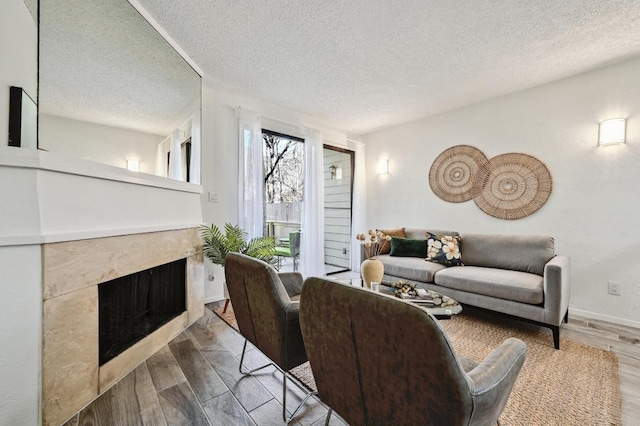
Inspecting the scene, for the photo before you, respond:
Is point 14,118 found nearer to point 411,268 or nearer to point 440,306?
A: point 440,306

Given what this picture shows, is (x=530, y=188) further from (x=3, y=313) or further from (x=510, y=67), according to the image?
(x=3, y=313)

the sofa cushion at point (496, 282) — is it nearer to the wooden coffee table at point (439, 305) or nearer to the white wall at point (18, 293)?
the wooden coffee table at point (439, 305)

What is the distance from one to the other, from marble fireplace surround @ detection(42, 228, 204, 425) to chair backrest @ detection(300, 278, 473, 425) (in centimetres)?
129

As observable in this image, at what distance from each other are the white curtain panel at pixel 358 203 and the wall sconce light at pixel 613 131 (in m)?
2.93

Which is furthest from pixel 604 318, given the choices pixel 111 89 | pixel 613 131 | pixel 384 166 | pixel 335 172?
pixel 111 89

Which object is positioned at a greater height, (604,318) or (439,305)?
(439,305)

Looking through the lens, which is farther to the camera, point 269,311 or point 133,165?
point 133,165

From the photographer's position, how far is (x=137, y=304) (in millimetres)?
1947

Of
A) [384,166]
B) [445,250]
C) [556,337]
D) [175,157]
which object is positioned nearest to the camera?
[556,337]

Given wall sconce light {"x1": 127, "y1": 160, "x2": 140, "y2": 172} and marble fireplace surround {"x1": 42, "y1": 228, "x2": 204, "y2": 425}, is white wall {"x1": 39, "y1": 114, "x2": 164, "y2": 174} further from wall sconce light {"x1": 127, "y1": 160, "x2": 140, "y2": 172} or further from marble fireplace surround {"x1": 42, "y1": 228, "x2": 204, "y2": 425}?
marble fireplace surround {"x1": 42, "y1": 228, "x2": 204, "y2": 425}

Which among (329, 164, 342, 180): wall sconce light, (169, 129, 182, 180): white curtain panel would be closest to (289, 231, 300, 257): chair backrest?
(329, 164, 342, 180): wall sconce light

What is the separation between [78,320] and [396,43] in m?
2.94

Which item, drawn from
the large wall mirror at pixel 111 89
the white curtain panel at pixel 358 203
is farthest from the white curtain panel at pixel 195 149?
the white curtain panel at pixel 358 203

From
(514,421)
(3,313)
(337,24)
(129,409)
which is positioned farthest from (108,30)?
(514,421)
